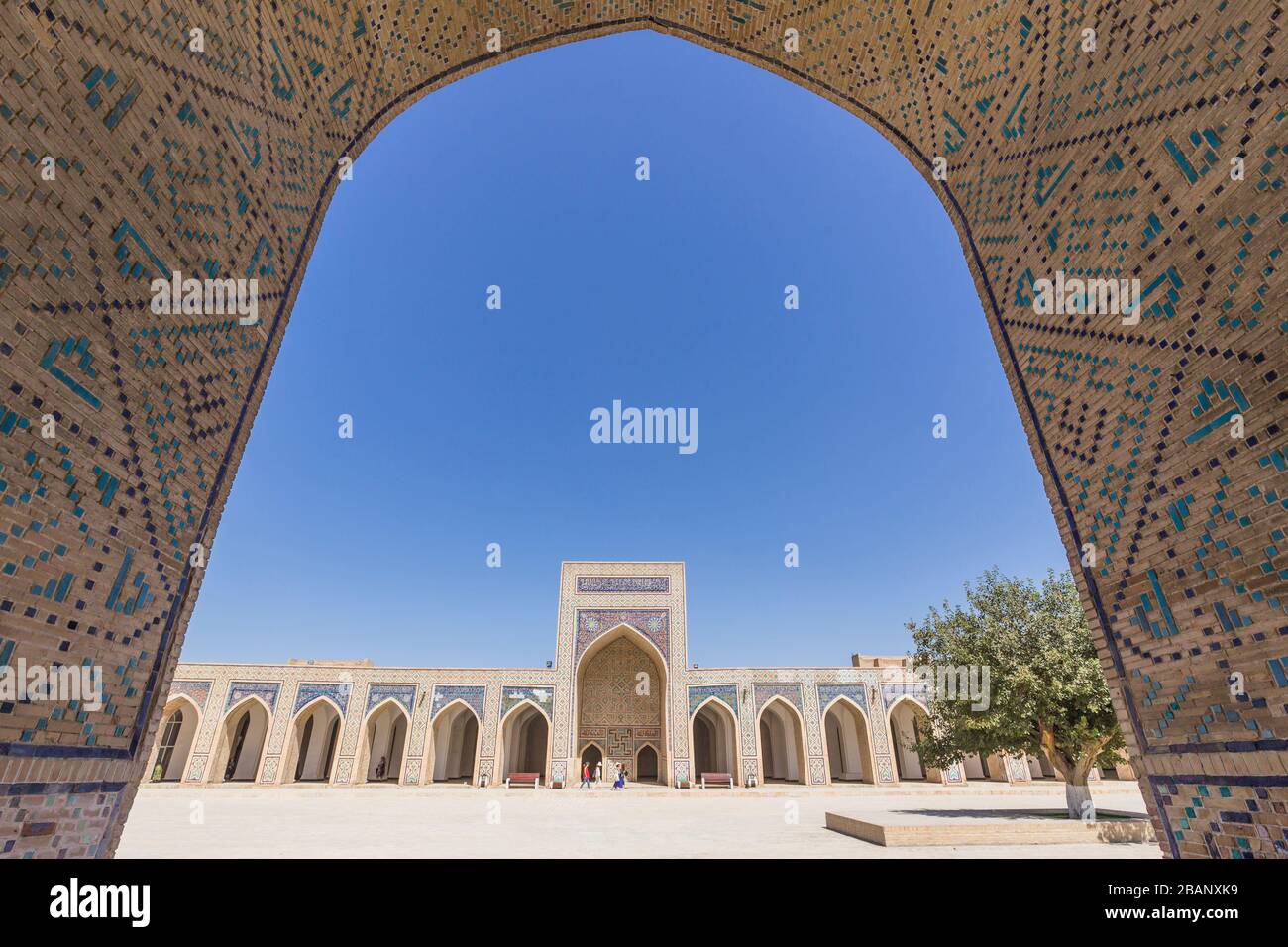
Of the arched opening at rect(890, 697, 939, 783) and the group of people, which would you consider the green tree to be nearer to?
the group of people

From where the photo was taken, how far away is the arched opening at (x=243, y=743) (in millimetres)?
16562

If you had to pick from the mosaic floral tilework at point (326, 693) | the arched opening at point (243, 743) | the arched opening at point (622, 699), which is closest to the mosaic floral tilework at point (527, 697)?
the arched opening at point (622, 699)

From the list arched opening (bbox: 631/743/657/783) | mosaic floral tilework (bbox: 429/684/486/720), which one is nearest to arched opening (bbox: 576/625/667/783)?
arched opening (bbox: 631/743/657/783)

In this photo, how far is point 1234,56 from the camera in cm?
242

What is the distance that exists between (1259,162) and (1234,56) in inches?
18.9

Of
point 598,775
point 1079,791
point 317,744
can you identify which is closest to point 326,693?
point 317,744

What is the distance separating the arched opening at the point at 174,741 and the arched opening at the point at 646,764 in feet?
42.0

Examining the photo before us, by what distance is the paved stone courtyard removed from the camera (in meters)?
5.80

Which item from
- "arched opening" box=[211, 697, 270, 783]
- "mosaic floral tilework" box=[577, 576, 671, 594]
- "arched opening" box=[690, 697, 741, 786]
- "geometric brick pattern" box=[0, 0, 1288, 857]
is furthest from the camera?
"arched opening" box=[690, 697, 741, 786]

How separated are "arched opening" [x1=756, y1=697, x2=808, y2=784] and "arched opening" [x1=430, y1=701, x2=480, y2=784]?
935 centimetres

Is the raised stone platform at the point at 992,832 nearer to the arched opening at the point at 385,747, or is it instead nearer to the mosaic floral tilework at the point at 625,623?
the mosaic floral tilework at the point at 625,623

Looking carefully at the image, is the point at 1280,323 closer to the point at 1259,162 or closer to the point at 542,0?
the point at 1259,162

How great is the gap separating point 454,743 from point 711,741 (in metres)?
9.26
